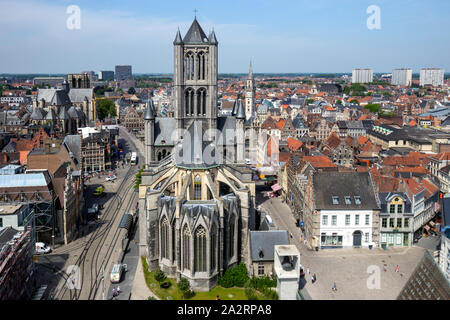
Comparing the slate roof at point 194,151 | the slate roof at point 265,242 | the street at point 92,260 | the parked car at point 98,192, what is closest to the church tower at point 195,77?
the street at point 92,260

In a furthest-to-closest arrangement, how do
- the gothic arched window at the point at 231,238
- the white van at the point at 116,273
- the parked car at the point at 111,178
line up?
the parked car at the point at 111,178 → the gothic arched window at the point at 231,238 → the white van at the point at 116,273

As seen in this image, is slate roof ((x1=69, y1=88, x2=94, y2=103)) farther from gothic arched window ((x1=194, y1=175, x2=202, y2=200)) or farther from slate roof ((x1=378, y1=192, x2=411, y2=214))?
slate roof ((x1=378, y1=192, x2=411, y2=214))

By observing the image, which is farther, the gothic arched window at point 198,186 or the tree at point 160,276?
the gothic arched window at point 198,186

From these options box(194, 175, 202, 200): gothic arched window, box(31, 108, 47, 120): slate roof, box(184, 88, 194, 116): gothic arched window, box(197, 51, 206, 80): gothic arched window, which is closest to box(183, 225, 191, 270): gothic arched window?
box(194, 175, 202, 200): gothic arched window

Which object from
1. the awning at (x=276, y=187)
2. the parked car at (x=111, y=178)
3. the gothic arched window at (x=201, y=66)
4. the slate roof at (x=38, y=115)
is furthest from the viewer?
the slate roof at (x=38, y=115)

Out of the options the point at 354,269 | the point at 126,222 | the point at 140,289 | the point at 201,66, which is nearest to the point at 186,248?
the point at 140,289

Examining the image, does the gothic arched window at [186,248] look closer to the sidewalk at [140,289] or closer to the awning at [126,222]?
the sidewalk at [140,289]

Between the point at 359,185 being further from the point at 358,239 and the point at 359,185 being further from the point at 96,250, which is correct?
the point at 96,250

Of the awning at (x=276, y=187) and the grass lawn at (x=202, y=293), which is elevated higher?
the awning at (x=276, y=187)
